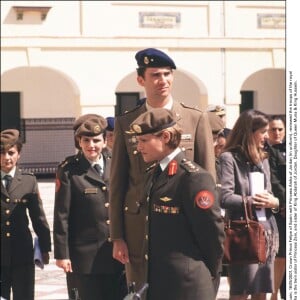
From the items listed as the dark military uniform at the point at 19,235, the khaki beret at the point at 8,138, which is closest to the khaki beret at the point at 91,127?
the khaki beret at the point at 8,138

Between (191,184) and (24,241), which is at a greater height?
(191,184)

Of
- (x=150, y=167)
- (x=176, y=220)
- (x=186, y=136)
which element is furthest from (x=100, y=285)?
(x=176, y=220)

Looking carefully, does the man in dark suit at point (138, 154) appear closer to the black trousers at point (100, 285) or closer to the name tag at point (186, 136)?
the name tag at point (186, 136)

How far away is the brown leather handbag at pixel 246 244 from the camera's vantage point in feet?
23.0

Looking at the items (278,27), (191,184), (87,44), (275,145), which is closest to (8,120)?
(87,44)

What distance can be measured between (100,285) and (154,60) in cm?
180

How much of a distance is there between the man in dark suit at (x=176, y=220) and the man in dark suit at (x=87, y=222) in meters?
1.65

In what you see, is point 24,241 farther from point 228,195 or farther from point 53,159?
point 53,159

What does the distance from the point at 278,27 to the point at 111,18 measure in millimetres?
4630

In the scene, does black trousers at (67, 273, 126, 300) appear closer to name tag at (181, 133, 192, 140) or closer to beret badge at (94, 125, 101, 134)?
beret badge at (94, 125, 101, 134)

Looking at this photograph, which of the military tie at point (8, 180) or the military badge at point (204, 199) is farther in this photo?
the military tie at point (8, 180)

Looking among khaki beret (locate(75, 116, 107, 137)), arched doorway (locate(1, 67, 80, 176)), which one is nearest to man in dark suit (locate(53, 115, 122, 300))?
khaki beret (locate(75, 116, 107, 137))

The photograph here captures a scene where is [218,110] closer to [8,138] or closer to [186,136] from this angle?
[8,138]

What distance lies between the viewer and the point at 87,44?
85.4 ft
